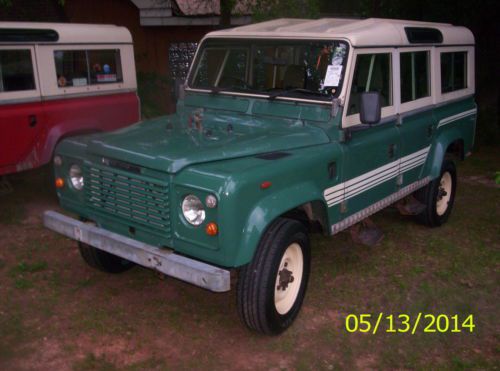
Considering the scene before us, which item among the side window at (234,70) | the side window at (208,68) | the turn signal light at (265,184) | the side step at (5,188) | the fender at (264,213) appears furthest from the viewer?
the side step at (5,188)

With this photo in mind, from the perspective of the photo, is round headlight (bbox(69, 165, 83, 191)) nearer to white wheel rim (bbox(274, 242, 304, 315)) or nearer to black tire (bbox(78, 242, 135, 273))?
black tire (bbox(78, 242, 135, 273))

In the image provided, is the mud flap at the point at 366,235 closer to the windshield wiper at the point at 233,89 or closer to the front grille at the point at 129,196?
the windshield wiper at the point at 233,89

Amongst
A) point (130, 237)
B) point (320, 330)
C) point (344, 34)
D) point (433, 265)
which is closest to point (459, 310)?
point (433, 265)

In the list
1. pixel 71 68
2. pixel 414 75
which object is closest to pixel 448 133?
pixel 414 75

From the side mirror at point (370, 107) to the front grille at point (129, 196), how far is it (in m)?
1.72

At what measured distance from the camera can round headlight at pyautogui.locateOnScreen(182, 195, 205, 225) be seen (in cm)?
350

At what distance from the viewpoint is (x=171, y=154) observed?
369 cm

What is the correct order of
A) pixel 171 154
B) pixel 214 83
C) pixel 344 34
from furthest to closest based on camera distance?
pixel 214 83 → pixel 344 34 → pixel 171 154

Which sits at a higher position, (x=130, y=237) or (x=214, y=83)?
(x=214, y=83)

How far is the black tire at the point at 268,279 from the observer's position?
3729 millimetres

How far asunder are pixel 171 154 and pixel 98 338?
59.6 inches

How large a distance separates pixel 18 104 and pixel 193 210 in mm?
3718

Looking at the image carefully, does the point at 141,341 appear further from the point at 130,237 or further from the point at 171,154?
the point at 171,154

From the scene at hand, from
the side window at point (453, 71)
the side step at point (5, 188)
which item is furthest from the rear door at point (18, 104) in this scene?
the side window at point (453, 71)
